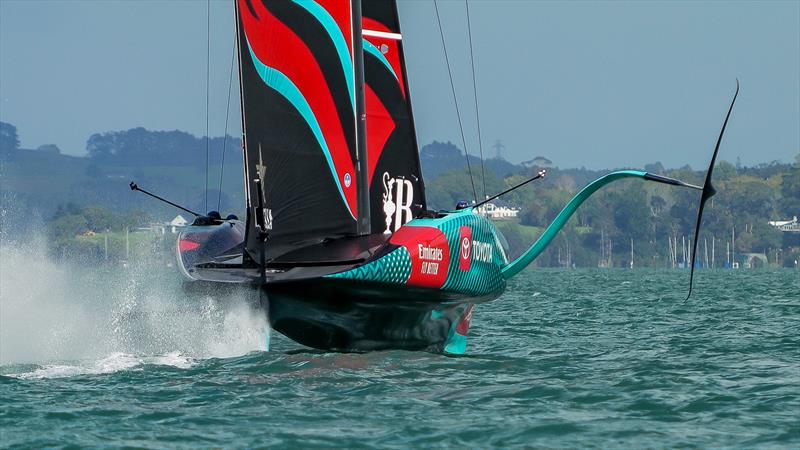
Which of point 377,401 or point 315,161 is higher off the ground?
point 315,161

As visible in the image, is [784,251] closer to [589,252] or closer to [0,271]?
[589,252]

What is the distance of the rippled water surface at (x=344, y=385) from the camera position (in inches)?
402

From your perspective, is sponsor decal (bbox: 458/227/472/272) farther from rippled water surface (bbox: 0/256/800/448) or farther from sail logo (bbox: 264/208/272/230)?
sail logo (bbox: 264/208/272/230)

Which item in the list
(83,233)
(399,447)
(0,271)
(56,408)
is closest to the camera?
(399,447)

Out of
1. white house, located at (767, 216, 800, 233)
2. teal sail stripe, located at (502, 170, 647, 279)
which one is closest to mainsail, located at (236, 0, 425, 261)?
teal sail stripe, located at (502, 170, 647, 279)

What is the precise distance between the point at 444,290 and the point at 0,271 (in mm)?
7521

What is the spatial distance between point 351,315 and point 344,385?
162 cm

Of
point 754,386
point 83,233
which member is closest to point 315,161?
point 754,386

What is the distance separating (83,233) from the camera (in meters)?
130

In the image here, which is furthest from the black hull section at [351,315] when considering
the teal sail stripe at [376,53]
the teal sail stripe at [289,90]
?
the teal sail stripe at [376,53]

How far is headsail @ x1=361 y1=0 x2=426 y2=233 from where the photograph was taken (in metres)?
17.2

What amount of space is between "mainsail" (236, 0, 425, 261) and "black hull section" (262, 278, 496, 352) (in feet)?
2.93

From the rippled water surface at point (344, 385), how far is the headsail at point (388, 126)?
1.93 metres

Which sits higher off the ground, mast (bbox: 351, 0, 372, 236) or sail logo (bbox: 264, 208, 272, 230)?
mast (bbox: 351, 0, 372, 236)
